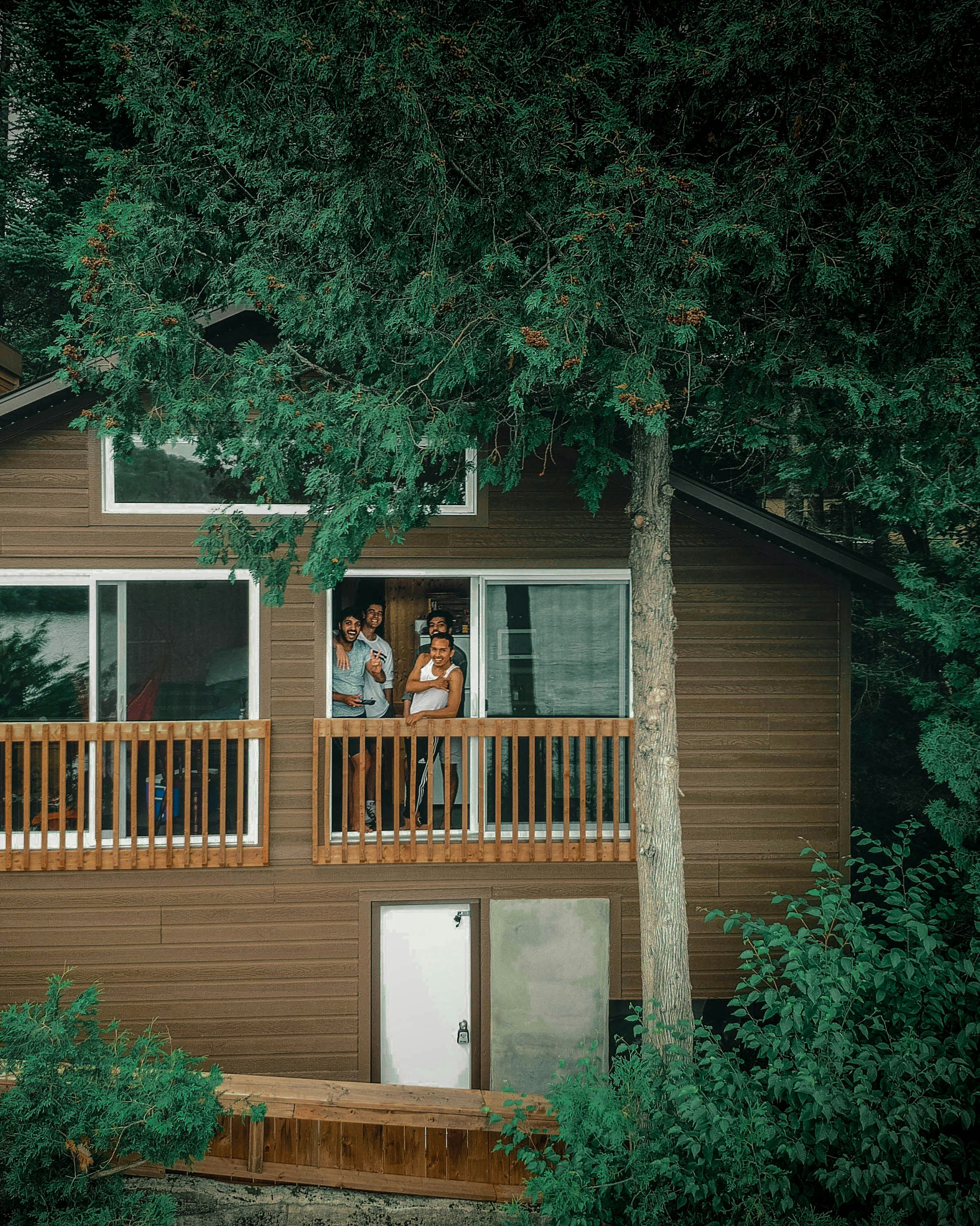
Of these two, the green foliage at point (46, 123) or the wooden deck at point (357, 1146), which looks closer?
the wooden deck at point (357, 1146)

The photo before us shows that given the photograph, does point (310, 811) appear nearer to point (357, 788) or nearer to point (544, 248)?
point (357, 788)

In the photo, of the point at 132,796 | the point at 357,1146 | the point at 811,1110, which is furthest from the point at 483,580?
the point at 811,1110

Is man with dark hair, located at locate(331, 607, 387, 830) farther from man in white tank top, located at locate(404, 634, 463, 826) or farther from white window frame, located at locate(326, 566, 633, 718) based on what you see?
man in white tank top, located at locate(404, 634, 463, 826)

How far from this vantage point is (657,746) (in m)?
5.33

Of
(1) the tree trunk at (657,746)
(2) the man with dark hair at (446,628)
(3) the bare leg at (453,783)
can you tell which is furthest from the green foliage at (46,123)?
(1) the tree trunk at (657,746)

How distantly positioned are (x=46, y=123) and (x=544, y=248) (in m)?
11.5

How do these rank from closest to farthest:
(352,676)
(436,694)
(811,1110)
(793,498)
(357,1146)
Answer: (811,1110) → (357,1146) → (436,694) → (352,676) → (793,498)

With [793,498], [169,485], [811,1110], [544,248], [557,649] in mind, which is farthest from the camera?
[793,498]

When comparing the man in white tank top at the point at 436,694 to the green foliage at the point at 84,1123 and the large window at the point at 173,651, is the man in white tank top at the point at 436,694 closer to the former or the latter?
the large window at the point at 173,651

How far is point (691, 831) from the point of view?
6816 mm

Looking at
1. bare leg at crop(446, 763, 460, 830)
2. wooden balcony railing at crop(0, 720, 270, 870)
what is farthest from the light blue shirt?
bare leg at crop(446, 763, 460, 830)

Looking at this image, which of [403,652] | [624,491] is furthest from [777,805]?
[403,652]

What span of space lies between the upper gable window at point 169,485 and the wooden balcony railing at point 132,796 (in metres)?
1.61

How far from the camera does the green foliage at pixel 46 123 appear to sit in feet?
40.4
